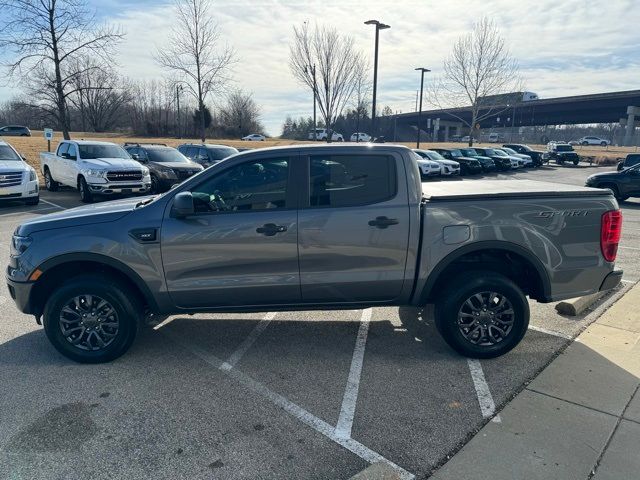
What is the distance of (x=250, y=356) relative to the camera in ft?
13.2

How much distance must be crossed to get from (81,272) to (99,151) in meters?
11.8

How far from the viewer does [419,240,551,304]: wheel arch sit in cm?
379

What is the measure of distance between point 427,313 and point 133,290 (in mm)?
3059

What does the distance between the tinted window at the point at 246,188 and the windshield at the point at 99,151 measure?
11984mm

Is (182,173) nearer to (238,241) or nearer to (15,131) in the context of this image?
(238,241)

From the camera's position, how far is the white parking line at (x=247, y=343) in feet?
12.7

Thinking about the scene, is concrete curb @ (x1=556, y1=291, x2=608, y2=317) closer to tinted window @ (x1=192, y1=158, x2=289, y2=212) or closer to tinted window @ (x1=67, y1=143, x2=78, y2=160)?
tinted window @ (x1=192, y1=158, x2=289, y2=212)

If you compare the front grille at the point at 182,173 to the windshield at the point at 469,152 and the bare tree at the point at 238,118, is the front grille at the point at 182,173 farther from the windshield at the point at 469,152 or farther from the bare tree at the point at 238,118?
the bare tree at the point at 238,118

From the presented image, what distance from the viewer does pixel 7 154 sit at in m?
12.8

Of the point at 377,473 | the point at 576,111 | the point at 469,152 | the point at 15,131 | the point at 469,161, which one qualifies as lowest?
the point at 377,473

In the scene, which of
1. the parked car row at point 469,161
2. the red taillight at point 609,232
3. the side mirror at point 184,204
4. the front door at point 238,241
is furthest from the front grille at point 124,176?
the parked car row at point 469,161

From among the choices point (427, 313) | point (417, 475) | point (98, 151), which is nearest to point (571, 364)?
point (427, 313)

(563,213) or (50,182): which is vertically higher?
(563,213)

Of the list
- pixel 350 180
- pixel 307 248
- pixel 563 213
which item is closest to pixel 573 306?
pixel 563 213
